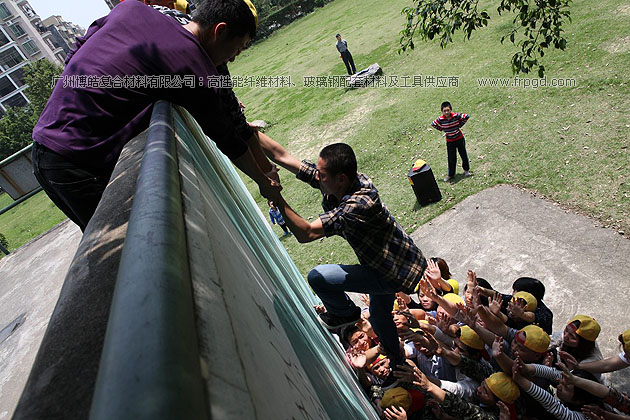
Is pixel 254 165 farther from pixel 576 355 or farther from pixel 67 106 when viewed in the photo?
pixel 576 355

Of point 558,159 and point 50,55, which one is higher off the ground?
point 50,55

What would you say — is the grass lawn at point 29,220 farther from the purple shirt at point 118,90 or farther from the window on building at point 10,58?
the window on building at point 10,58

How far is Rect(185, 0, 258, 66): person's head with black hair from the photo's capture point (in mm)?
2127

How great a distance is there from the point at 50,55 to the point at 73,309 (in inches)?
3600

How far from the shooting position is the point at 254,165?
2.38 metres

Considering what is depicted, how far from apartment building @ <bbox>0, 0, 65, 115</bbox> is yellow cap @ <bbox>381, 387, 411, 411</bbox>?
77904 millimetres

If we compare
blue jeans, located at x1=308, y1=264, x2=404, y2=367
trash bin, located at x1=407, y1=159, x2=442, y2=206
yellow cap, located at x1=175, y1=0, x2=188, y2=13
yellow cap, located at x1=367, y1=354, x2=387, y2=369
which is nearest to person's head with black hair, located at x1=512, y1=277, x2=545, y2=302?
blue jeans, located at x1=308, y1=264, x2=404, y2=367

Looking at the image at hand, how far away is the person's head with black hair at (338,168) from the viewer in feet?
9.95

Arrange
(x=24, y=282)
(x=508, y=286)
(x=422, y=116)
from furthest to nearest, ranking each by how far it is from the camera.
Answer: (x=422, y=116) < (x=24, y=282) < (x=508, y=286)

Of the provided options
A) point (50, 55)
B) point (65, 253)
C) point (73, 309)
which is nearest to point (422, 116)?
point (65, 253)

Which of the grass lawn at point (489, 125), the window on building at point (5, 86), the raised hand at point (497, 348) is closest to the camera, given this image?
the raised hand at point (497, 348)

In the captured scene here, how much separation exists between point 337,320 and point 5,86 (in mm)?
81938

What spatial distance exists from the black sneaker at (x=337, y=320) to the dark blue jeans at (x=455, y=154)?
4.87m

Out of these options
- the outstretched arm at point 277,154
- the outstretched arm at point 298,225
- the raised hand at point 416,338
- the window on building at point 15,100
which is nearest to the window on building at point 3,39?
the window on building at point 15,100
